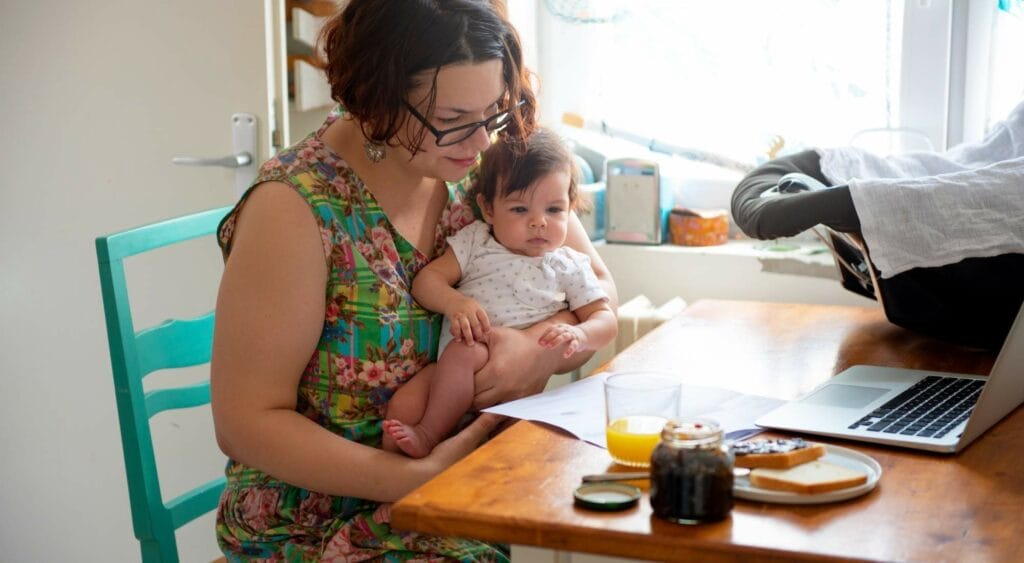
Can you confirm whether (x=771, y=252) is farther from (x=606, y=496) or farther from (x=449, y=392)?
(x=606, y=496)

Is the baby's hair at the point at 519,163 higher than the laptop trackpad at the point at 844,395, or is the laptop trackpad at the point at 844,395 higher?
the baby's hair at the point at 519,163

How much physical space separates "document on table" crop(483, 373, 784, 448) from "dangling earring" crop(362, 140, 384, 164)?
0.37 m

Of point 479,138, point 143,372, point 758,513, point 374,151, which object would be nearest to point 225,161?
point 143,372

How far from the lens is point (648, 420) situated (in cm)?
122

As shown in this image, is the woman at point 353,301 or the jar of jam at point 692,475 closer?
the jar of jam at point 692,475

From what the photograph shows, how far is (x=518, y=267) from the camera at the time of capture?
168cm

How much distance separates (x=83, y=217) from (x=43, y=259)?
15 cm

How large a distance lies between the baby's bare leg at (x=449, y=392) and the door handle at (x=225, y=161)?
3.21 ft

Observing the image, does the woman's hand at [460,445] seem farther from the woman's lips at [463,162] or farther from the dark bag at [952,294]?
the dark bag at [952,294]

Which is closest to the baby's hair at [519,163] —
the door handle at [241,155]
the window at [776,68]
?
the door handle at [241,155]

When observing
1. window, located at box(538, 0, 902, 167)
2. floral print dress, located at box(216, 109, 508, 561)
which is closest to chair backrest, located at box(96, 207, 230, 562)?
floral print dress, located at box(216, 109, 508, 561)

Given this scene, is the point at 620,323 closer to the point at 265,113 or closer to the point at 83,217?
the point at 265,113

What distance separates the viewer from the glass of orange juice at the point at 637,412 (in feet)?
3.88

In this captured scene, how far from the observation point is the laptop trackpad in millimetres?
1401
